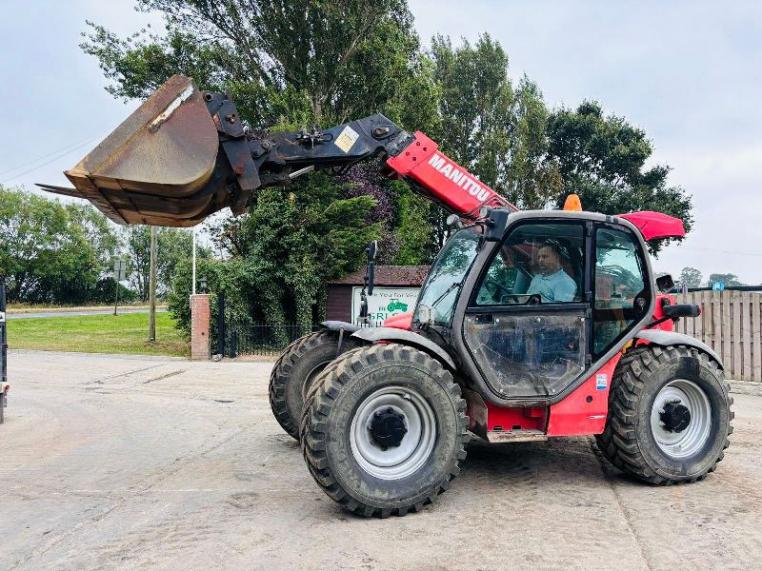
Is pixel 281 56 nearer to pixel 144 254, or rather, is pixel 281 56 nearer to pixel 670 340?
pixel 670 340

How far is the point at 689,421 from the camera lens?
5410 mm

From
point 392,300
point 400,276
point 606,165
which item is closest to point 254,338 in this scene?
point 392,300

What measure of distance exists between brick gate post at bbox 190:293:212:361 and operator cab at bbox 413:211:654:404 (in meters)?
12.3

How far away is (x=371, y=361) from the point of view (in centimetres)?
450

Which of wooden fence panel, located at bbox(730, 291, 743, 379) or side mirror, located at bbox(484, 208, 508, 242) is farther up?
side mirror, located at bbox(484, 208, 508, 242)

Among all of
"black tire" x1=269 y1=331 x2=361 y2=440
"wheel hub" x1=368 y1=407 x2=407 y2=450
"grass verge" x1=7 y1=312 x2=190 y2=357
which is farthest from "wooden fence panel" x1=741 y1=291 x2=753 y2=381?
"grass verge" x1=7 y1=312 x2=190 y2=357

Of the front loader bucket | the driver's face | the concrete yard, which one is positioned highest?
the front loader bucket

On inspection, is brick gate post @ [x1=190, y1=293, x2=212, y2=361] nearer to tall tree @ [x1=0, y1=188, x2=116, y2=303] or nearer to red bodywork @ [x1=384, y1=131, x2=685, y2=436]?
red bodywork @ [x1=384, y1=131, x2=685, y2=436]

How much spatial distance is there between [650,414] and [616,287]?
106 cm

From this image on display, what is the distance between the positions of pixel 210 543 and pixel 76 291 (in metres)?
Result: 69.5

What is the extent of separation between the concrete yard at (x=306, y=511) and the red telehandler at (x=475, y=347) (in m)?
0.36

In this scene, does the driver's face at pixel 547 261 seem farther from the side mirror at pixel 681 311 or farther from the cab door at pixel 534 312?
the side mirror at pixel 681 311

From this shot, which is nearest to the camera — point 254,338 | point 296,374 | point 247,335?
point 296,374

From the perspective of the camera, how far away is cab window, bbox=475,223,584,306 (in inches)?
201
